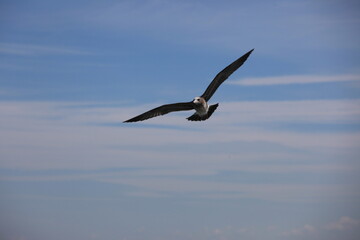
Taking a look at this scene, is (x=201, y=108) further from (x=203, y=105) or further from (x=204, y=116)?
(x=204, y=116)

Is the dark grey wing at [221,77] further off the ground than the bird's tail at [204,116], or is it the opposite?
the dark grey wing at [221,77]

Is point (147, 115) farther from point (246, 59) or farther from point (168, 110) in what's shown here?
point (246, 59)

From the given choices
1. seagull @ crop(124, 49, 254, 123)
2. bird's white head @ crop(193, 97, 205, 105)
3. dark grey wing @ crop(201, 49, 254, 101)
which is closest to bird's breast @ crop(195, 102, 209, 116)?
seagull @ crop(124, 49, 254, 123)

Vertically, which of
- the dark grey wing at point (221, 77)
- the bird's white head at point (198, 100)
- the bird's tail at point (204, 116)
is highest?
the dark grey wing at point (221, 77)

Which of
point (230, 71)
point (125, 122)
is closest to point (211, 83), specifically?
point (230, 71)

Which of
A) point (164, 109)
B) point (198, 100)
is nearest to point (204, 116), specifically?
point (198, 100)

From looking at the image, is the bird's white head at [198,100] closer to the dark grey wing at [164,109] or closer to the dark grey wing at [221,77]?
the dark grey wing at [221,77]

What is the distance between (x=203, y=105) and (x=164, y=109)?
70.3 inches

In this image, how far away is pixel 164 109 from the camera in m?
40.3

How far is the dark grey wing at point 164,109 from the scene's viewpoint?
3997 centimetres

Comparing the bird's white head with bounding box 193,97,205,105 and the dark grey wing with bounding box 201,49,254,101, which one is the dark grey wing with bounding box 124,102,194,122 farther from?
the dark grey wing with bounding box 201,49,254,101

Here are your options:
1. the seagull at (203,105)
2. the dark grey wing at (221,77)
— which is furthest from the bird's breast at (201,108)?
the dark grey wing at (221,77)

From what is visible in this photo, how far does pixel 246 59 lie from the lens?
40.0m

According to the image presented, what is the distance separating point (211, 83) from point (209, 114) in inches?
57.4
